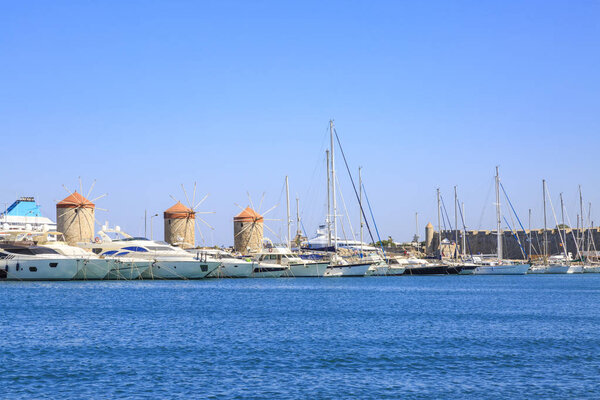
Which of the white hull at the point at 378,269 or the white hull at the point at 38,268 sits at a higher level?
the white hull at the point at 38,268

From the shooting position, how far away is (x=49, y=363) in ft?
67.8

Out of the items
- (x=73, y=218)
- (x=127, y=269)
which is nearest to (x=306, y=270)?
(x=127, y=269)

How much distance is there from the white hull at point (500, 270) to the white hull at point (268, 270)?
2314cm

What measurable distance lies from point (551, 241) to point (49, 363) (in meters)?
110

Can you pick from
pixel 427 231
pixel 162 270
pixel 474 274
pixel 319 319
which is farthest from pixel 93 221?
pixel 319 319

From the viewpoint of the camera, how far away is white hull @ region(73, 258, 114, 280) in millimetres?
56656

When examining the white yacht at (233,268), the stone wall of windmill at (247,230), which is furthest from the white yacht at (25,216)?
the white yacht at (233,268)

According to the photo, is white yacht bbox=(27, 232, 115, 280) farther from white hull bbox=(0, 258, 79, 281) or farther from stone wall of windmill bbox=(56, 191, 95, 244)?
stone wall of windmill bbox=(56, 191, 95, 244)

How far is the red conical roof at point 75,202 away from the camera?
3952 inches

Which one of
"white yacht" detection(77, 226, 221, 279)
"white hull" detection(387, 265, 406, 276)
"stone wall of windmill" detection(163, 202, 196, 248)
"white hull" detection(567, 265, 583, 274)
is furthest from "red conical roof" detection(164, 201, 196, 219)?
"white hull" detection(567, 265, 583, 274)

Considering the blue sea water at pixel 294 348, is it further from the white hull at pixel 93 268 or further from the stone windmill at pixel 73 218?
the stone windmill at pixel 73 218

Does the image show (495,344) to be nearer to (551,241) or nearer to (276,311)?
(276,311)

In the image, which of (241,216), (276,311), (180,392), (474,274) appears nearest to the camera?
(180,392)

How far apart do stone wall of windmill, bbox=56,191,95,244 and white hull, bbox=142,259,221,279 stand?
41858mm
